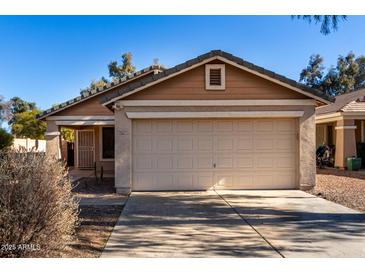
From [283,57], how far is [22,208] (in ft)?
32.0

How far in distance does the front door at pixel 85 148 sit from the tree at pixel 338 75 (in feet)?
98.2

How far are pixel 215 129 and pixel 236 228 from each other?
541 cm

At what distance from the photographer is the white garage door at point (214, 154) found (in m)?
12.4

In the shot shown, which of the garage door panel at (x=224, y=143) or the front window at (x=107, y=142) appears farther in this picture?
the front window at (x=107, y=142)

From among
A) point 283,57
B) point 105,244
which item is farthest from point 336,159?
point 105,244

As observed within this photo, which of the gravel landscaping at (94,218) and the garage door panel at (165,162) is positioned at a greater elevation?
the garage door panel at (165,162)

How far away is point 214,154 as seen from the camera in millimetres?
12461

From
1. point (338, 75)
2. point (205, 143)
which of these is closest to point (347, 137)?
point (205, 143)

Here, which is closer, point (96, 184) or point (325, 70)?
point (96, 184)

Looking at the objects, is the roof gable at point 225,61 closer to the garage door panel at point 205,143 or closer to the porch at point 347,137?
the garage door panel at point 205,143

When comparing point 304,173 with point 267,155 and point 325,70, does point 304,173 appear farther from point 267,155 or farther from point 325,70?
point 325,70

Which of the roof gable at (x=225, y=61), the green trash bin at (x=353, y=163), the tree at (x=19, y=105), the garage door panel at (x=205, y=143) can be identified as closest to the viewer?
the roof gable at (x=225, y=61)

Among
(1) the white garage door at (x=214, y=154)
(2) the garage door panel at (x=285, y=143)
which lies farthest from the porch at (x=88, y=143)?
(2) the garage door panel at (x=285, y=143)

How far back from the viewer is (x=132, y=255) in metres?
5.79
